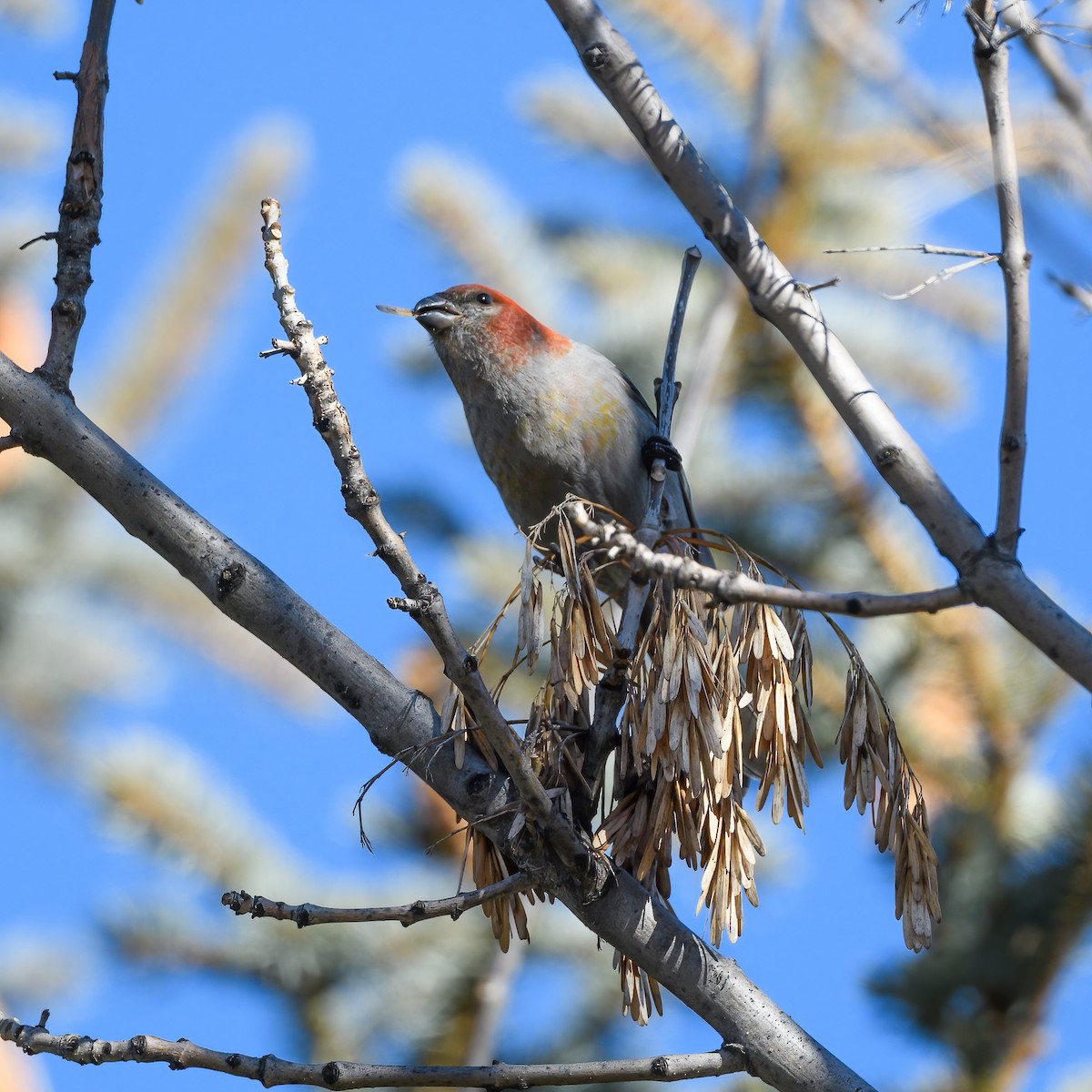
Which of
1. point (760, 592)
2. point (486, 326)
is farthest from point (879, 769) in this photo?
point (486, 326)

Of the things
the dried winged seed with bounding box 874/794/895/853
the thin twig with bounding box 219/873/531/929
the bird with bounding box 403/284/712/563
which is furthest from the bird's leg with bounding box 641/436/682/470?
the thin twig with bounding box 219/873/531/929

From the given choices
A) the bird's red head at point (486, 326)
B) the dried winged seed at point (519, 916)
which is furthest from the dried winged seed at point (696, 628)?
the bird's red head at point (486, 326)

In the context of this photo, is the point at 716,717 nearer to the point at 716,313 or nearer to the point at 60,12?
the point at 716,313

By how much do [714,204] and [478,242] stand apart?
19.6 ft

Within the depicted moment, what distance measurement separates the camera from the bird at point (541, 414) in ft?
12.6

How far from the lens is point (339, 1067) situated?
7.28 ft

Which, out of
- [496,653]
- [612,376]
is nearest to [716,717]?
[612,376]

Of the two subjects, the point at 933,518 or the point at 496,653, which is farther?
the point at 496,653

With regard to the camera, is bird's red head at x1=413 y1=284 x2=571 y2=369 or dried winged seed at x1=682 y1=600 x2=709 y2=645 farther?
bird's red head at x1=413 y1=284 x2=571 y2=369

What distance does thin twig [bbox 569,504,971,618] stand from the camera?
179 centimetres

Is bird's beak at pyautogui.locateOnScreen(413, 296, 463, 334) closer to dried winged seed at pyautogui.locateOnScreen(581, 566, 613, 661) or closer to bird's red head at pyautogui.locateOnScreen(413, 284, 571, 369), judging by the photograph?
bird's red head at pyautogui.locateOnScreen(413, 284, 571, 369)

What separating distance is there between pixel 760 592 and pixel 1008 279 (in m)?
0.63

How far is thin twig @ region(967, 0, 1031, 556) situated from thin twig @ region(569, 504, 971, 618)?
0.17 metres

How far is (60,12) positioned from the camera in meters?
8.20
